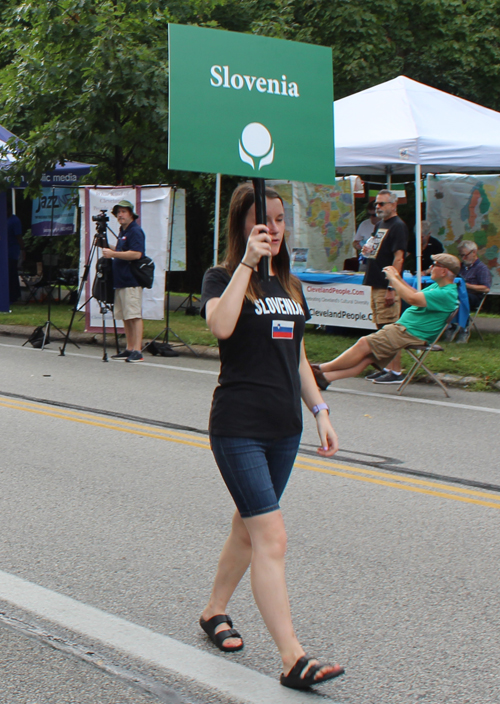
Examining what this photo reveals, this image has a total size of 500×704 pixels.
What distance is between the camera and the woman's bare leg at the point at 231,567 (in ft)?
11.5

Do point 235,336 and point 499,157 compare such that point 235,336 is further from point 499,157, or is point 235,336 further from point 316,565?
point 499,157

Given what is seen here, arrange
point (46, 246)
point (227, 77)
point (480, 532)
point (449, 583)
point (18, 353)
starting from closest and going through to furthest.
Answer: point (227, 77), point (449, 583), point (480, 532), point (18, 353), point (46, 246)

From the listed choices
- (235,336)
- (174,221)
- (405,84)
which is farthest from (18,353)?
(235,336)

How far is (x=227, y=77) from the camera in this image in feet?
10.1

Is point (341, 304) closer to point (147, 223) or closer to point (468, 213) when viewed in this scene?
point (147, 223)

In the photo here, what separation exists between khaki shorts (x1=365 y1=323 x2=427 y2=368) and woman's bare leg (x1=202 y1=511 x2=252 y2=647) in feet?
20.7

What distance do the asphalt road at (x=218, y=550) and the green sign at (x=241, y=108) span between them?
6.06ft

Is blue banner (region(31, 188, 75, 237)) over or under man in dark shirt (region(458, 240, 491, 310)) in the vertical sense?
over

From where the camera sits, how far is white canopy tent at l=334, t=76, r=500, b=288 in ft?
41.5

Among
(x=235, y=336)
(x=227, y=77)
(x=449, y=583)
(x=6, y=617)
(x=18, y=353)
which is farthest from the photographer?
(x=18, y=353)

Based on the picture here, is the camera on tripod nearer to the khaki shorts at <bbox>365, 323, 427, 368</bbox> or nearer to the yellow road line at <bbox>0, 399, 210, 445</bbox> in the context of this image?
the yellow road line at <bbox>0, 399, 210, 445</bbox>

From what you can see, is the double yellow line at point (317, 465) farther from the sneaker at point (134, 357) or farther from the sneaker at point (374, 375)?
the sneaker at point (374, 375)

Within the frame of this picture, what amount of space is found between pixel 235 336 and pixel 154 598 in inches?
56.5

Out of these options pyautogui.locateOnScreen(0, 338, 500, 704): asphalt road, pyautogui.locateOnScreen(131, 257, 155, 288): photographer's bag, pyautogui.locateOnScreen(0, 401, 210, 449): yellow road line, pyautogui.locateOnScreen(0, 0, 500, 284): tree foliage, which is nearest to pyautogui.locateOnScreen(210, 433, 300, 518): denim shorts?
pyautogui.locateOnScreen(0, 338, 500, 704): asphalt road
